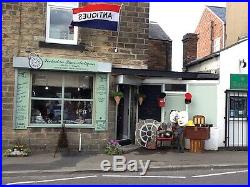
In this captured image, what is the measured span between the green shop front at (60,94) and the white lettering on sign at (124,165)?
215 centimetres

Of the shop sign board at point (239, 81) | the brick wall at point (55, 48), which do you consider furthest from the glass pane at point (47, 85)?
the shop sign board at point (239, 81)

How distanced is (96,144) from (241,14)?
10.6m

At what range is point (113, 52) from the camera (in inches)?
532

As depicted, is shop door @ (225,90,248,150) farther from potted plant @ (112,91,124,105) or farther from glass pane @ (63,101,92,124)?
glass pane @ (63,101,92,124)

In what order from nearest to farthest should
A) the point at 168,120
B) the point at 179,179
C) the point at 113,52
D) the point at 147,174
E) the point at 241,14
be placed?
the point at 179,179 → the point at 147,174 → the point at 113,52 → the point at 168,120 → the point at 241,14

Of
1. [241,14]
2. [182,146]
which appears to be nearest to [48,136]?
[182,146]

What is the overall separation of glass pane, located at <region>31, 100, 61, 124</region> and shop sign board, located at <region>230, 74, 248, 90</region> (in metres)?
5.93

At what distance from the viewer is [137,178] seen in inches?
376

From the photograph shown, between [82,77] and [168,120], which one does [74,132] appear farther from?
[168,120]

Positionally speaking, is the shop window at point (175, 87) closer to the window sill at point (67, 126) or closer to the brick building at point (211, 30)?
the window sill at point (67, 126)

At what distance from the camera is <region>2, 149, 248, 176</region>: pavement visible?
10.4 m

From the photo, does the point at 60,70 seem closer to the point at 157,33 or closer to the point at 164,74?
the point at 164,74

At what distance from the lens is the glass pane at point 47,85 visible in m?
12.9

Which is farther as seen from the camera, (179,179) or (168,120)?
(168,120)
